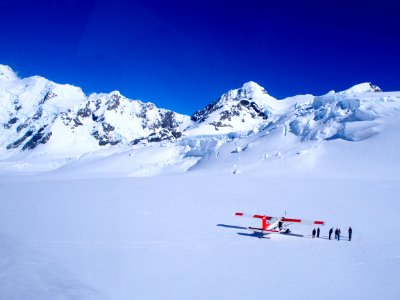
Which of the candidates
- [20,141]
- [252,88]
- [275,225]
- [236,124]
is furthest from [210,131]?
[20,141]

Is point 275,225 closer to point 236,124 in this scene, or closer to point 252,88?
point 236,124

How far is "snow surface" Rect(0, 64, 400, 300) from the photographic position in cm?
1509

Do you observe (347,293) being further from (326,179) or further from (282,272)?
(326,179)

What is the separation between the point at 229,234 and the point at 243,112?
131 meters

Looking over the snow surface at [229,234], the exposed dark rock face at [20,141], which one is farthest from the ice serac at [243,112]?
the exposed dark rock face at [20,141]

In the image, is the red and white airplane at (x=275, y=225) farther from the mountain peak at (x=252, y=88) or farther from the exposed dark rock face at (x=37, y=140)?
the exposed dark rock face at (x=37, y=140)

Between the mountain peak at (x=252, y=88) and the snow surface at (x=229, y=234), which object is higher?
the mountain peak at (x=252, y=88)

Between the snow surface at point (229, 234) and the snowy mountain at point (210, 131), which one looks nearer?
the snow surface at point (229, 234)

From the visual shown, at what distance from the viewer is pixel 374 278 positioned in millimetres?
15938

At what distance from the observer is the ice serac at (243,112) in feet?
466

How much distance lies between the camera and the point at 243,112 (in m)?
152

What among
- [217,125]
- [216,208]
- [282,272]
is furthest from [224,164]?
[217,125]

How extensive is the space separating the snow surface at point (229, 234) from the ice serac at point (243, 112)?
7378 centimetres

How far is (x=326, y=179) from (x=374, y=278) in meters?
36.6
